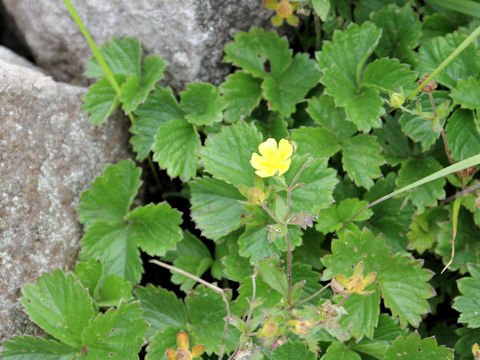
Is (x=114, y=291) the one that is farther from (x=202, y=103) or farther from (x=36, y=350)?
(x=202, y=103)

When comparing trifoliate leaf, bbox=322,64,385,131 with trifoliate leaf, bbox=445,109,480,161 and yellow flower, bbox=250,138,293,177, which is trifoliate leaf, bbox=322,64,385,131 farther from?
yellow flower, bbox=250,138,293,177

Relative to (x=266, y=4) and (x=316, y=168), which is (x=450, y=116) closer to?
(x=316, y=168)

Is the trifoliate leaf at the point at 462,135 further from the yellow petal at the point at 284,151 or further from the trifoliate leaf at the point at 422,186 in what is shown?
the yellow petal at the point at 284,151

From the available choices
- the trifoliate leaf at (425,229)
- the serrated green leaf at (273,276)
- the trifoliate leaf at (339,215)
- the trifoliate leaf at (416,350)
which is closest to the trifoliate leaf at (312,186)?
the trifoliate leaf at (339,215)

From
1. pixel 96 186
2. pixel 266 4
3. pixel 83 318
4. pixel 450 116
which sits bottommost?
Answer: pixel 83 318

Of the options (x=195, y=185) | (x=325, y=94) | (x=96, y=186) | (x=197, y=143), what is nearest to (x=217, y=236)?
(x=195, y=185)

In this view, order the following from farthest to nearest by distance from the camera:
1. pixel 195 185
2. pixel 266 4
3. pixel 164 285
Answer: pixel 164 285 → pixel 266 4 → pixel 195 185

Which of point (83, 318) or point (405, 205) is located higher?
point (83, 318)

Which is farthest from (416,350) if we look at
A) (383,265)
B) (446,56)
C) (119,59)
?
(119,59)
